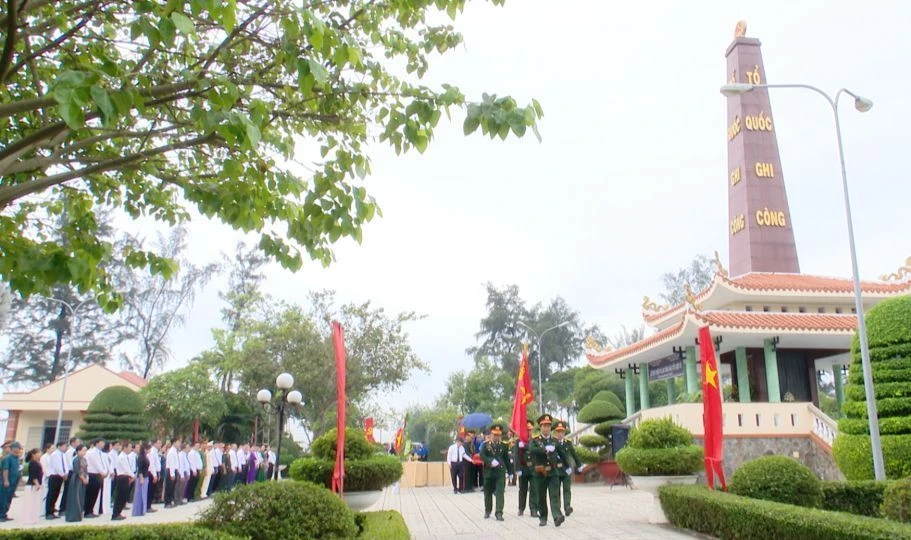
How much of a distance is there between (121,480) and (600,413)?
17479 millimetres

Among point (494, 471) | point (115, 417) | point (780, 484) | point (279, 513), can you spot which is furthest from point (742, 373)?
point (115, 417)

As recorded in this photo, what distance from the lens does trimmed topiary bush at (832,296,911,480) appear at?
12.0 metres

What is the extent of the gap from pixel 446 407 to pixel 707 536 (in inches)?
1707

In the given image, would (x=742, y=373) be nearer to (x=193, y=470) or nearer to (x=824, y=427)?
(x=824, y=427)

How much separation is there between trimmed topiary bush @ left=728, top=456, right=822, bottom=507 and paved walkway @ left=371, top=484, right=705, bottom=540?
990 mm

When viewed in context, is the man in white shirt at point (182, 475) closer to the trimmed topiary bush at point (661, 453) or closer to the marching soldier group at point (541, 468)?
the marching soldier group at point (541, 468)

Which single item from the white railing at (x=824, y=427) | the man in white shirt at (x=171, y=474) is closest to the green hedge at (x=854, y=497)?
the white railing at (x=824, y=427)

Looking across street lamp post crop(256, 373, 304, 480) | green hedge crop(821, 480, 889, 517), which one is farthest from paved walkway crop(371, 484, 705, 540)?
street lamp post crop(256, 373, 304, 480)

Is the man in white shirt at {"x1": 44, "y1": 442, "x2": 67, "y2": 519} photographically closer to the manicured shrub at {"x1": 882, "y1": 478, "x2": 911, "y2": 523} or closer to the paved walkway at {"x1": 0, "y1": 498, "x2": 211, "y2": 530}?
the paved walkway at {"x1": 0, "y1": 498, "x2": 211, "y2": 530}

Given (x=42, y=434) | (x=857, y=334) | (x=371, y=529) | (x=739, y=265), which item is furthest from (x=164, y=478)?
(x=42, y=434)

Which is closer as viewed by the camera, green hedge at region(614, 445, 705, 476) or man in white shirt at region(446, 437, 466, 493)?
green hedge at region(614, 445, 705, 476)

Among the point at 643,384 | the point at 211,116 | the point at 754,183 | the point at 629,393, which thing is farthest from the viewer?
the point at 629,393

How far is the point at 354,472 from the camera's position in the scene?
32.6ft

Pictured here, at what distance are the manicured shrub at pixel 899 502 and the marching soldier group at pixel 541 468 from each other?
419 cm
